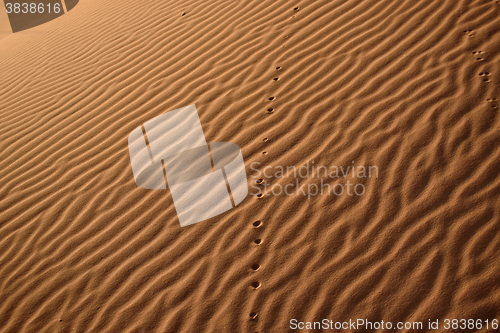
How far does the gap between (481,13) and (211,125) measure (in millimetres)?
3014

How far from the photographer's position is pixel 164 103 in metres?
3.78

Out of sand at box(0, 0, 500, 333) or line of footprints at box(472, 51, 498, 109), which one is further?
line of footprints at box(472, 51, 498, 109)

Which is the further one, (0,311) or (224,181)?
(224,181)

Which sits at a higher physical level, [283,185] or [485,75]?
[485,75]

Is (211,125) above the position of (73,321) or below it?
above

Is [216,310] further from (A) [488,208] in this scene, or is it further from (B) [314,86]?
(B) [314,86]

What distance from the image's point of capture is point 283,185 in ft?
9.15

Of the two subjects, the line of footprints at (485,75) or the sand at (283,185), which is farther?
the line of footprints at (485,75)

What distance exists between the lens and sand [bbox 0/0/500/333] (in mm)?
2205

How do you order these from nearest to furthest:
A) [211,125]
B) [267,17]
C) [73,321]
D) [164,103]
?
[73,321] → [211,125] → [164,103] → [267,17]

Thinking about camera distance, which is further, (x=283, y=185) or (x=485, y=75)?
(x=485, y=75)

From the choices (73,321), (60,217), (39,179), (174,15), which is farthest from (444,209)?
(174,15)

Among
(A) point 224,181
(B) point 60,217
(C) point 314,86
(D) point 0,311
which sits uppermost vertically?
(C) point 314,86

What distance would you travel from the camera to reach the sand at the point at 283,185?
2205 millimetres
